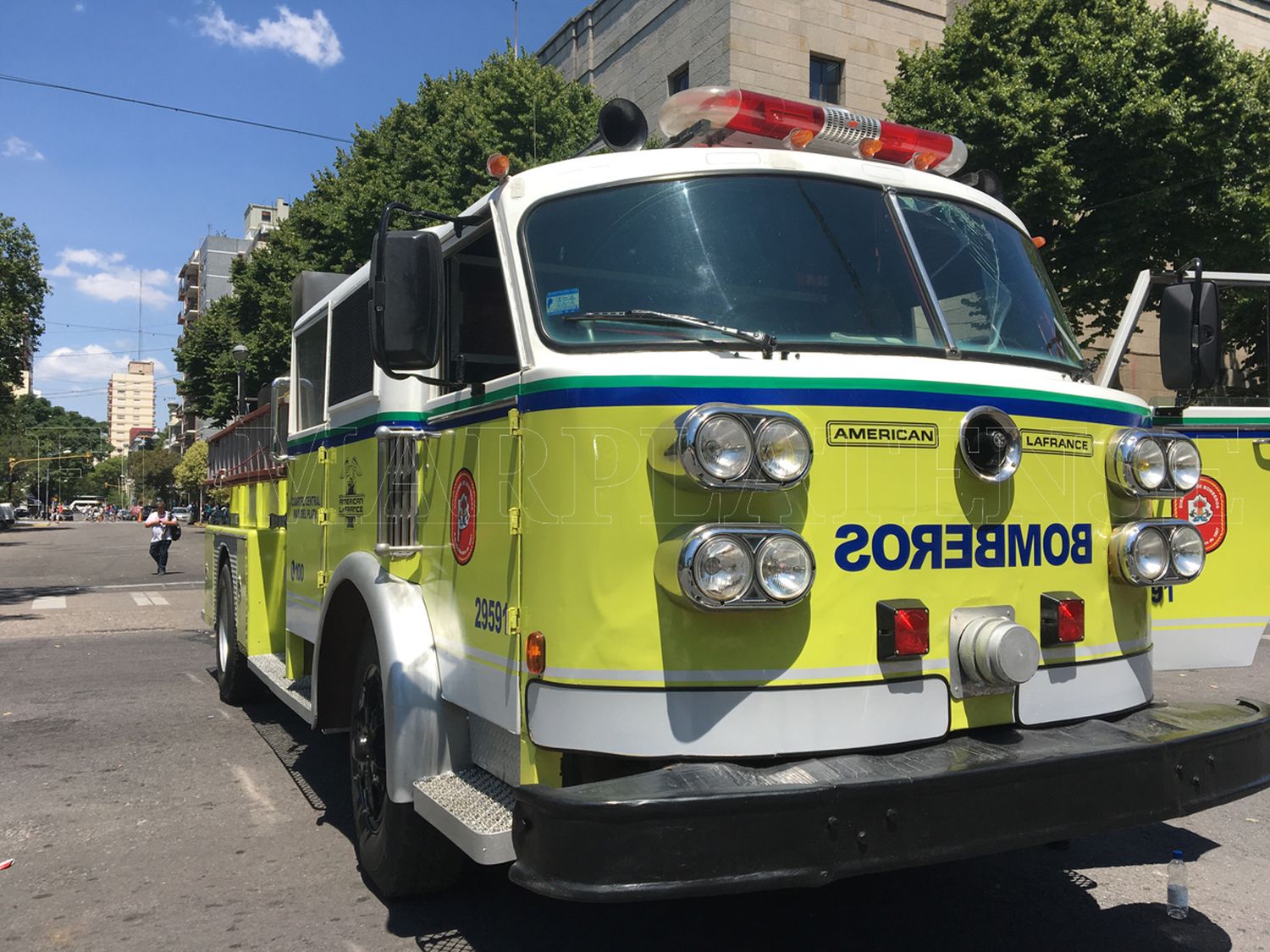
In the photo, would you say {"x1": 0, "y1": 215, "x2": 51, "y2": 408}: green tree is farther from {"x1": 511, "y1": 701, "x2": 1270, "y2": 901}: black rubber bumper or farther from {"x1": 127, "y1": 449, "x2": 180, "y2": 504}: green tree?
{"x1": 127, "y1": 449, "x2": 180, "y2": 504}: green tree

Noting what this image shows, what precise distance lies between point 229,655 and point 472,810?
5.33m

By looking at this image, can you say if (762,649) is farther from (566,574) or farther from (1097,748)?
(1097,748)

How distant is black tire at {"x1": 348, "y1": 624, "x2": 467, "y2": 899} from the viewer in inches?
151

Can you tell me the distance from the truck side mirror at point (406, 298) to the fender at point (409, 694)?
99 cm

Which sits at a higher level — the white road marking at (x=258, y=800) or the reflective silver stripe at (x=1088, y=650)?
the reflective silver stripe at (x=1088, y=650)

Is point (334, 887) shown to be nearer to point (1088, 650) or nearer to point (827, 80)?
point (1088, 650)

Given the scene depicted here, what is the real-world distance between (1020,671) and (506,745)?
159cm

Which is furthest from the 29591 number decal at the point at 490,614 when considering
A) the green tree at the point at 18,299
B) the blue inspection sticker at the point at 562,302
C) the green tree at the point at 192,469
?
the green tree at the point at 192,469

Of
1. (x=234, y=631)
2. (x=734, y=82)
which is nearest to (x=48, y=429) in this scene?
(x=734, y=82)

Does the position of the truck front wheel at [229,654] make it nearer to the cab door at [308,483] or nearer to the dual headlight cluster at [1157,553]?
the cab door at [308,483]

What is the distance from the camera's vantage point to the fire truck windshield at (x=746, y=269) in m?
3.23


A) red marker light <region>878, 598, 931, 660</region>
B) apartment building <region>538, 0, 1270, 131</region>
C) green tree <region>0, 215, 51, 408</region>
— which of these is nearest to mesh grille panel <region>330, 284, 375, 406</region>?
red marker light <region>878, 598, 931, 660</region>

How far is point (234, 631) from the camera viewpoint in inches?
297

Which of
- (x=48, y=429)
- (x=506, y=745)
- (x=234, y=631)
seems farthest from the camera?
(x=48, y=429)
